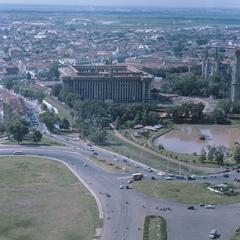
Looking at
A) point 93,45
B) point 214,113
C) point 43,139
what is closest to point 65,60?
point 93,45

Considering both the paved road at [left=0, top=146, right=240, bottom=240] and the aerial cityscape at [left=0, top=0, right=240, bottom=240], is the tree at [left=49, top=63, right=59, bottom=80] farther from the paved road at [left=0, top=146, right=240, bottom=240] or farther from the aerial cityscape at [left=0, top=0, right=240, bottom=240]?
the paved road at [left=0, top=146, right=240, bottom=240]

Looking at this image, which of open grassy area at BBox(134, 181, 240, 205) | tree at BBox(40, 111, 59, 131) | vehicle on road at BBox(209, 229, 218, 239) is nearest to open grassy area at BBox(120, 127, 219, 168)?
tree at BBox(40, 111, 59, 131)

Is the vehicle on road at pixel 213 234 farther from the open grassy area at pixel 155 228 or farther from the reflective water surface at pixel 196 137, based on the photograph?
the reflective water surface at pixel 196 137

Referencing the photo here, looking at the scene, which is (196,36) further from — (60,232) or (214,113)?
(60,232)

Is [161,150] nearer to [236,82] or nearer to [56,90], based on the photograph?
[236,82]

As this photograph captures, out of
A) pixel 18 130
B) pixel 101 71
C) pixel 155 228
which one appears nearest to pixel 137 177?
pixel 155 228

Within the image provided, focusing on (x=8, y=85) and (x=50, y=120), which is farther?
(x=8, y=85)

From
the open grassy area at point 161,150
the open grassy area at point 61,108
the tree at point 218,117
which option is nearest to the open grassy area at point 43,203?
the open grassy area at point 161,150
